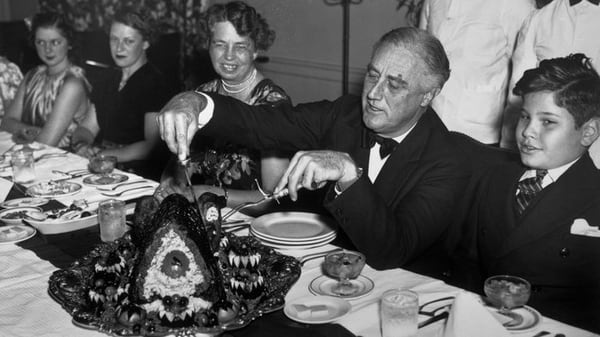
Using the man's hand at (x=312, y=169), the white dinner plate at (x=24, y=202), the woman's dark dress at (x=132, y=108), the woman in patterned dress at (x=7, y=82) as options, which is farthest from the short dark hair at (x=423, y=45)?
the woman in patterned dress at (x=7, y=82)

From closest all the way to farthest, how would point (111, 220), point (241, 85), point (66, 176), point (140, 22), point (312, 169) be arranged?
point (312, 169) < point (111, 220) < point (66, 176) < point (241, 85) < point (140, 22)

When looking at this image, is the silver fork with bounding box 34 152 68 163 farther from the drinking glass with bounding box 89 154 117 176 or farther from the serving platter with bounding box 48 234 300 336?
the serving platter with bounding box 48 234 300 336

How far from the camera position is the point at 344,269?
70.7 inches

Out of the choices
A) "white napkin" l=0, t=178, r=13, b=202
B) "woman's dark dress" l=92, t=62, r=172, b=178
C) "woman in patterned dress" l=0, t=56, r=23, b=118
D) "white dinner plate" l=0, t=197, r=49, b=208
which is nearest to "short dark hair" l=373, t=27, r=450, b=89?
"white dinner plate" l=0, t=197, r=49, b=208

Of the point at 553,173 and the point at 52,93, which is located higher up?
the point at 553,173

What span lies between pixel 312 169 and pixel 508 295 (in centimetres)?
56

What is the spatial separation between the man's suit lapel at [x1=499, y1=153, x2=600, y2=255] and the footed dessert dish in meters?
0.90

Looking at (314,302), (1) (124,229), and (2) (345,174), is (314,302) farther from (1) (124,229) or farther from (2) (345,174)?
(1) (124,229)

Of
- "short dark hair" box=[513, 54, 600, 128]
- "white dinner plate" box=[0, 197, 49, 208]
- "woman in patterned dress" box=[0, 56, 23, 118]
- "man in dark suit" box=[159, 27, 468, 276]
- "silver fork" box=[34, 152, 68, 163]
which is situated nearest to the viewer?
"man in dark suit" box=[159, 27, 468, 276]

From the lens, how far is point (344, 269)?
180 centimetres

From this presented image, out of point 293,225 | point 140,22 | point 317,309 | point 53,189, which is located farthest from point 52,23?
point 317,309

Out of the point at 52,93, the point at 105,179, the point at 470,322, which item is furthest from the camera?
the point at 52,93

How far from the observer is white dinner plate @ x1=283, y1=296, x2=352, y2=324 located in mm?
1661

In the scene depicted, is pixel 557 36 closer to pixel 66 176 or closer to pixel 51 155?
pixel 66 176
